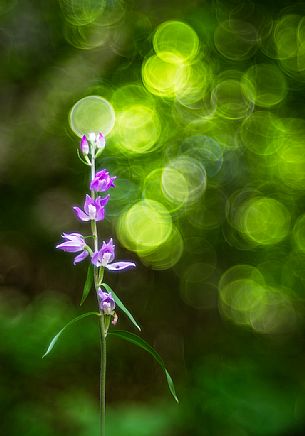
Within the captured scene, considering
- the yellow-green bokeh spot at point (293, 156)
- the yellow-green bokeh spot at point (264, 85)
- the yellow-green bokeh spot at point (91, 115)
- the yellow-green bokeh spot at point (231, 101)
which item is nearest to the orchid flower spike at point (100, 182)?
the yellow-green bokeh spot at point (91, 115)

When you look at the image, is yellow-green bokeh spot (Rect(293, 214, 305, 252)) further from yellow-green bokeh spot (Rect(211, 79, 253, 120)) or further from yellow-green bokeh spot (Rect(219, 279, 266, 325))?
yellow-green bokeh spot (Rect(211, 79, 253, 120))

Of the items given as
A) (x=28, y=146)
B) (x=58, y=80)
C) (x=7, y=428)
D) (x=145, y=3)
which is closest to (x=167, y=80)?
(x=145, y=3)

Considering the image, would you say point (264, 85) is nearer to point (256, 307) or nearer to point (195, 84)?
point (195, 84)

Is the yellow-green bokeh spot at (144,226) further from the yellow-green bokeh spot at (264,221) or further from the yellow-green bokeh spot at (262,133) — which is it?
the yellow-green bokeh spot at (262,133)

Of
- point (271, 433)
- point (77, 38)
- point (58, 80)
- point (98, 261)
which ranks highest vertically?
point (77, 38)

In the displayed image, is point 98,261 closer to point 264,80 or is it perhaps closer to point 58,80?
point 58,80

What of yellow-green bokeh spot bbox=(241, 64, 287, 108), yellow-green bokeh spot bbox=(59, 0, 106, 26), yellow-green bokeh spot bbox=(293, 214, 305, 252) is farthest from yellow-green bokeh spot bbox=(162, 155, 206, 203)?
yellow-green bokeh spot bbox=(59, 0, 106, 26)
